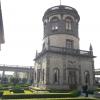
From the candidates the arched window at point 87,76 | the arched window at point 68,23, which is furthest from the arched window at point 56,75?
the arched window at point 68,23

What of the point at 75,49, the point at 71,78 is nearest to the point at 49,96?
the point at 71,78

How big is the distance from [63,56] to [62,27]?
6.42 metres

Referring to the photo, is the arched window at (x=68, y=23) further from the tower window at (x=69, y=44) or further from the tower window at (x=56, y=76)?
the tower window at (x=56, y=76)

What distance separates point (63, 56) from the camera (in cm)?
3334

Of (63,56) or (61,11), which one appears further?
(61,11)

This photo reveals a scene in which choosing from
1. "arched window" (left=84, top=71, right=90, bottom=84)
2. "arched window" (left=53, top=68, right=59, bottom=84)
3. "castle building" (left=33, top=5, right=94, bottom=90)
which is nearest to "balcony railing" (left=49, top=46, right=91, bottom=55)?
"castle building" (left=33, top=5, right=94, bottom=90)

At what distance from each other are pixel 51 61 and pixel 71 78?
5322 mm

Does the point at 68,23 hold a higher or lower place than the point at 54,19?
lower

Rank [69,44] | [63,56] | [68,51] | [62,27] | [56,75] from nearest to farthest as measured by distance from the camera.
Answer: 1. [56,75]
2. [63,56]
3. [68,51]
4. [62,27]
5. [69,44]

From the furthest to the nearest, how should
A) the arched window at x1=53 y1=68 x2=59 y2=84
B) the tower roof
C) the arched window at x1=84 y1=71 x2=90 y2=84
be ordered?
the tower roof < the arched window at x1=84 y1=71 x2=90 y2=84 < the arched window at x1=53 y1=68 x2=59 y2=84

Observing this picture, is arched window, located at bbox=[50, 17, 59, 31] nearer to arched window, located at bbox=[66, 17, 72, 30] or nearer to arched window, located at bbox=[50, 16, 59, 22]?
arched window, located at bbox=[50, 16, 59, 22]

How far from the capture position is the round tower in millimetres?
36041

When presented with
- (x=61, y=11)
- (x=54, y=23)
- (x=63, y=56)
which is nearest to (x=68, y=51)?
(x=63, y=56)

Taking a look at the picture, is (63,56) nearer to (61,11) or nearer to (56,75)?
(56,75)
